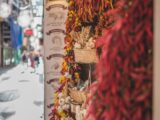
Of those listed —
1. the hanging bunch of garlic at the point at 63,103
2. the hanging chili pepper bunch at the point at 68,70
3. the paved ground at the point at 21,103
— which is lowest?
the paved ground at the point at 21,103

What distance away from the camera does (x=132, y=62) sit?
1.03 meters

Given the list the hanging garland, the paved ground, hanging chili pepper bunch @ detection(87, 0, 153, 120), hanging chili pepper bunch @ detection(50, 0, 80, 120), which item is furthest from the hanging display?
hanging chili pepper bunch @ detection(87, 0, 153, 120)

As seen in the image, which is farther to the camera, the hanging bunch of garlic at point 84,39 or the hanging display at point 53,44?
the hanging display at point 53,44

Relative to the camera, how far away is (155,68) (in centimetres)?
101

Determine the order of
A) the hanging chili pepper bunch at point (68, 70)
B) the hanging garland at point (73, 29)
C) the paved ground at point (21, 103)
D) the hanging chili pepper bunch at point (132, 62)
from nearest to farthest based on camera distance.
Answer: the hanging chili pepper bunch at point (132, 62) < the hanging garland at point (73, 29) < the hanging chili pepper bunch at point (68, 70) < the paved ground at point (21, 103)

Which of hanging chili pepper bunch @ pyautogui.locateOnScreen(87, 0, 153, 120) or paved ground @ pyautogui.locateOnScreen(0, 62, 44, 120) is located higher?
hanging chili pepper bunch @ pyautogui.locateOnScreen(87, 0, 153, 120)

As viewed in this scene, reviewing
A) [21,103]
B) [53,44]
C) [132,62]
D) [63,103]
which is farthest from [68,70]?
[21,103]

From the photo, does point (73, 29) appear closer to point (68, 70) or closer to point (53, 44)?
point (68, 70)

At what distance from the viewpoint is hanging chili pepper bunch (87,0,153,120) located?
3.37ft

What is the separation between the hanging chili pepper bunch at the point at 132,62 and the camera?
3.37 ft

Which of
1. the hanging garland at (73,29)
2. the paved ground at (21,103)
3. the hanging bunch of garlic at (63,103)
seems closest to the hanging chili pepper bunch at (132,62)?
the hanging garland at (73,29)

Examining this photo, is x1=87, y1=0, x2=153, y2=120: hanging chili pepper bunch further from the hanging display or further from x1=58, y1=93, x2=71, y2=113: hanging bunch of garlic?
the hanging display

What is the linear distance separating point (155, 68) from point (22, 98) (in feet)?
27.6

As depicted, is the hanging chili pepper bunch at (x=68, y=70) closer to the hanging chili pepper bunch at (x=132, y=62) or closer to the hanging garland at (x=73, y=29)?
the hanging garland at (x=73, y=29)
